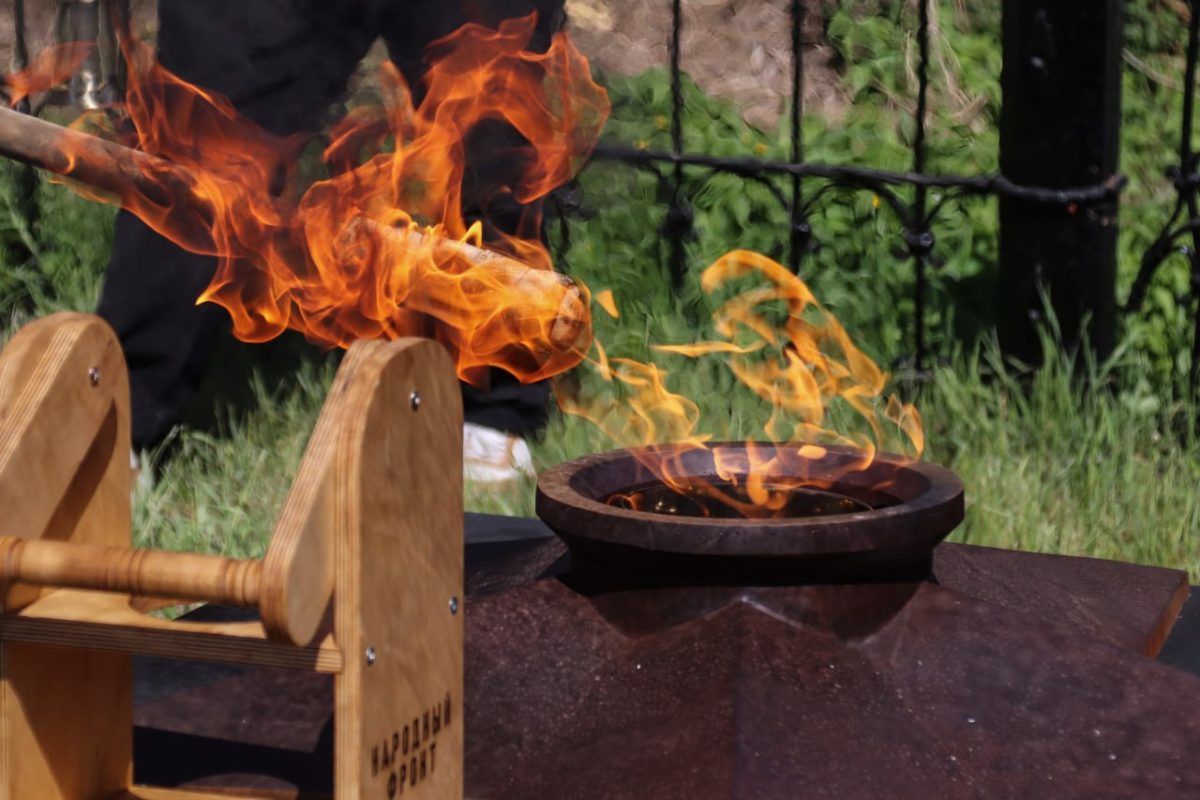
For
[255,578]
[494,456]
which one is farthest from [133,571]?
[494,456]

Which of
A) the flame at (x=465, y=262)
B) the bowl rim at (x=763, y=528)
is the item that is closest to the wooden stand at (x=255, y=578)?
the bowl rim at (x=763, y=528)

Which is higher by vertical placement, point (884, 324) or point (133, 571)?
point (133, 571)

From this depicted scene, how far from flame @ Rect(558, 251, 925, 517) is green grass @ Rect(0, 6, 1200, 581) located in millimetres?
72

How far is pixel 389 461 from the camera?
1.57 meters

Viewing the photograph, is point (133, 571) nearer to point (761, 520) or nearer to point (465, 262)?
point (761, 520)

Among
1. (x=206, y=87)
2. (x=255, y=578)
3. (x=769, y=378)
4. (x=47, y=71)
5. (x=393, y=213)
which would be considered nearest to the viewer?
(x=255, y=578)

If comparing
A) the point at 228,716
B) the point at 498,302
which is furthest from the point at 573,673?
the point at 498,302

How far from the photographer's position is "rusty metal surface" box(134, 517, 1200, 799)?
183cm

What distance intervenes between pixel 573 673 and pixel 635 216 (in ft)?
8.97

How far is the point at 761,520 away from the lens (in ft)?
6.59

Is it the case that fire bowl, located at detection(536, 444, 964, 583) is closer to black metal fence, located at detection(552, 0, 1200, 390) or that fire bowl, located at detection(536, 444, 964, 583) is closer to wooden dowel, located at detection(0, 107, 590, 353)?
wooden dowel, located at detection(0, 107, 590, 353)

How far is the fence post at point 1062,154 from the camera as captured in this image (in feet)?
11.7

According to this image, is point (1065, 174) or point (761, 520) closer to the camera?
point (761, 520)

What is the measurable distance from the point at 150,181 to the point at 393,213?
0.48 meters
